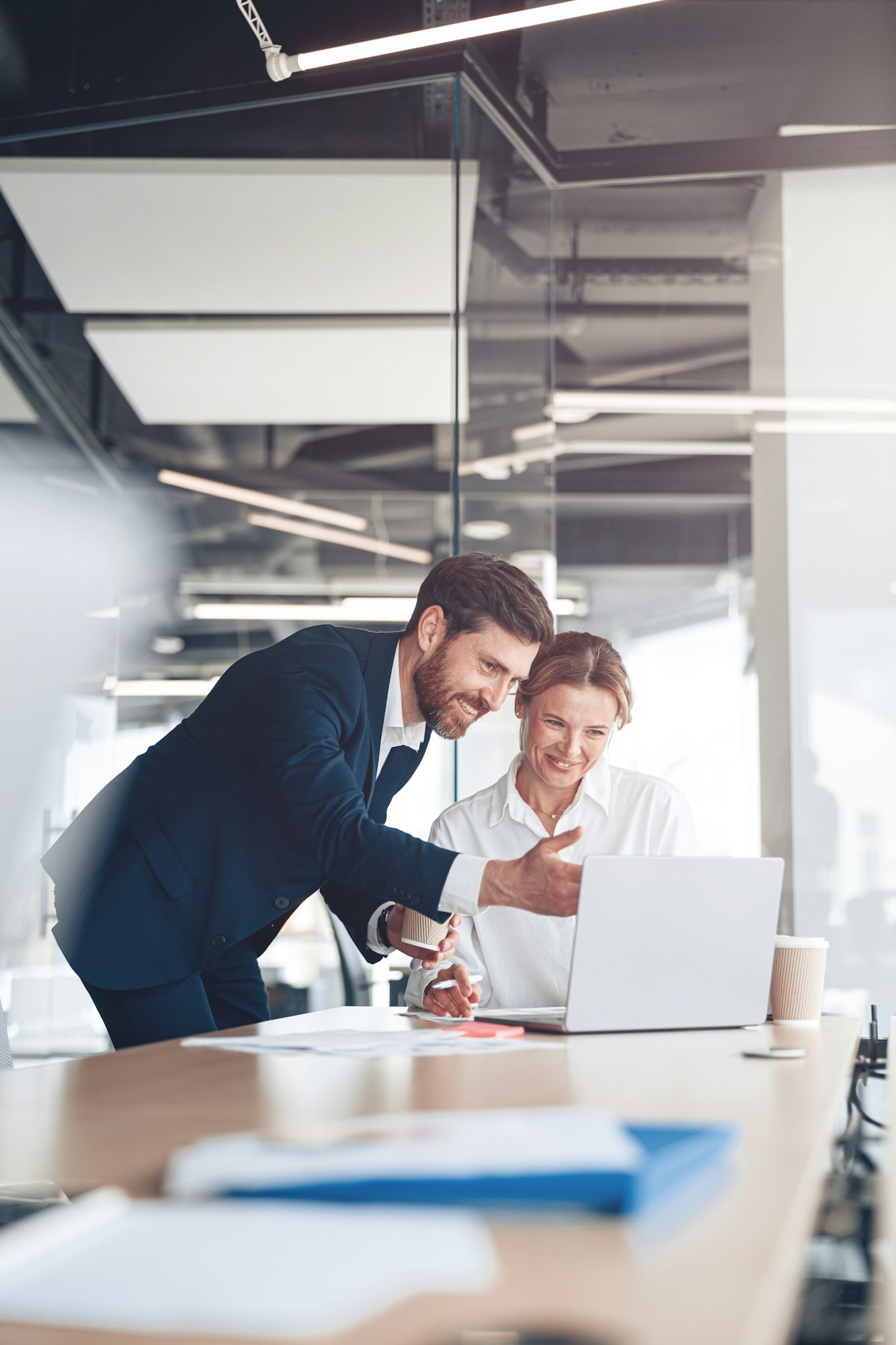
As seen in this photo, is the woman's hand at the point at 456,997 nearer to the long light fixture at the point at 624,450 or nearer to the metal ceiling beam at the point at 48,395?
the long light fixture at the point at 624,450

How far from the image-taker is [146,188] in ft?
14.6

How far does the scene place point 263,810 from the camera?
2.24 metres

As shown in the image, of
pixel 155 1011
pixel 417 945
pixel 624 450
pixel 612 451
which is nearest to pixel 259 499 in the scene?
pixel 612 451

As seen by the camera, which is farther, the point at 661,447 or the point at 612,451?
the point at 612,451

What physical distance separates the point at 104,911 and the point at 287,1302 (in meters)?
1.73

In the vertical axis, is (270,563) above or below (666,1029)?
above

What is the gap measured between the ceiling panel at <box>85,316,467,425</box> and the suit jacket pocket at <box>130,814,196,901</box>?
295 centimetres

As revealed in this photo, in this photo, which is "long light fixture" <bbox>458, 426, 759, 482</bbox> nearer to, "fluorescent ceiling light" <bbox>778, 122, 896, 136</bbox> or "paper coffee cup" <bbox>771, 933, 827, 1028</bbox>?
"fluorescent ceiling light" <bbox>778, 122, 896, 136</bbox>

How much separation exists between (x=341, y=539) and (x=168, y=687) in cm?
169

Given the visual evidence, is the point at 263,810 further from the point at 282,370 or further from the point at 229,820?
the point at 282,370

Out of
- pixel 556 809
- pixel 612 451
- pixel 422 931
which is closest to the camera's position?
pixel 422 931

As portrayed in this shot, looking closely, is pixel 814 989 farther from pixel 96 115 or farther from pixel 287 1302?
pixel 96 115

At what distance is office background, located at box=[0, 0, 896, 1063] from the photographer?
4.01m

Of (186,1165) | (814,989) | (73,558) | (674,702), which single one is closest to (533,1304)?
(186,1165)
